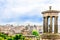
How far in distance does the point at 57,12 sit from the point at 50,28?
4.93ft

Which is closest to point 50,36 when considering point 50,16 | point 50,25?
point 50,25

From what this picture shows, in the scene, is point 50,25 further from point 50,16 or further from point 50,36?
point 50,36

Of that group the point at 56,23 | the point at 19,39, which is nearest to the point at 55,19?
the point at 56,23

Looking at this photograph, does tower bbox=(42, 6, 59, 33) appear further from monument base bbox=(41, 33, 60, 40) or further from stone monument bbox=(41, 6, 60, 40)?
monument base bbox=(41, 33, 60, 40)

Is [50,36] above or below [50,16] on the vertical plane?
below

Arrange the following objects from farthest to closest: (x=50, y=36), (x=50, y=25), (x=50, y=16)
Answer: (x=50, y=25) < (x=50, y=16) < (x=50, y=36)

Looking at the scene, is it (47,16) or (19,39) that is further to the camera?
(19,39)

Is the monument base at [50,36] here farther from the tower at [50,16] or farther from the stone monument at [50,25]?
the tower at [50,16]

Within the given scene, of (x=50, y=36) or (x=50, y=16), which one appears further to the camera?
(x=50, y=16)

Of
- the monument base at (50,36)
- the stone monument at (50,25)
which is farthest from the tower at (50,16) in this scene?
the monument base at (50,36)

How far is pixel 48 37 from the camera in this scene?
108 ft

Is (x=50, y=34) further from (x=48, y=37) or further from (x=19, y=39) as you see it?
(x=19, y=39)

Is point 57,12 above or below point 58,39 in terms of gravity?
above

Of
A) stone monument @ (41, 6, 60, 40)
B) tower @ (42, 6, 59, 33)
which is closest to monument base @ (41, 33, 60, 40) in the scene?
stone monument @ (41, 6, 60, 40)
